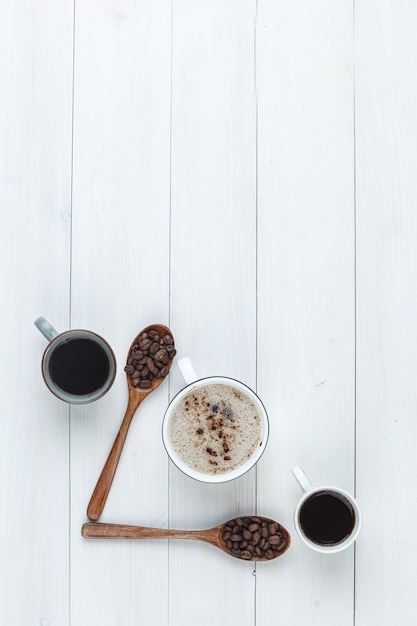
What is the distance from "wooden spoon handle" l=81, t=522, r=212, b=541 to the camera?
1.01 m

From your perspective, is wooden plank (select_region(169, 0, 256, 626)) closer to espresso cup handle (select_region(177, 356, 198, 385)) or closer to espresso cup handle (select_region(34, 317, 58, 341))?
espresso cup handle (select_region(177, 356, 198, 385))

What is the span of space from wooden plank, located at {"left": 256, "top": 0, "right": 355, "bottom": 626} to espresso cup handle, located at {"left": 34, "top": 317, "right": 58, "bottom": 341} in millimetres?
307

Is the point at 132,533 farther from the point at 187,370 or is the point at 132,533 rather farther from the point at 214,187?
the point at 214,187

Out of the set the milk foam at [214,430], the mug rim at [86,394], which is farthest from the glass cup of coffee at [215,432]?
the mug rim at [86,394]

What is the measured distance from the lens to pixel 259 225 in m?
1.05

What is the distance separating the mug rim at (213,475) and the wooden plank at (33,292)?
165 millimetres

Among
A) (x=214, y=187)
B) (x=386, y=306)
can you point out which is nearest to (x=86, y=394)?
(x=214, y=187)

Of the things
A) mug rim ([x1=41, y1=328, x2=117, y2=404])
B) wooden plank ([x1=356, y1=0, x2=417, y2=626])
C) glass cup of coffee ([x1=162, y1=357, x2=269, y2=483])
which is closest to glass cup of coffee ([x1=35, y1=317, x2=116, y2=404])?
mug rim ([x1=41, y1=328, x2=117, y2=404])

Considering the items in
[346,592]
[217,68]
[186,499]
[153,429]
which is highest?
[217,68]

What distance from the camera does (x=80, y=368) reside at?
0.98m

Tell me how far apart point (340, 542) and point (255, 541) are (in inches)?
4.7

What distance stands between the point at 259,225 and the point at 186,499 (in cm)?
43

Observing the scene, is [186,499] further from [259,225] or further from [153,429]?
[259,225]

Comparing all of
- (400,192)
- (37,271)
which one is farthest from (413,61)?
(37,271)
